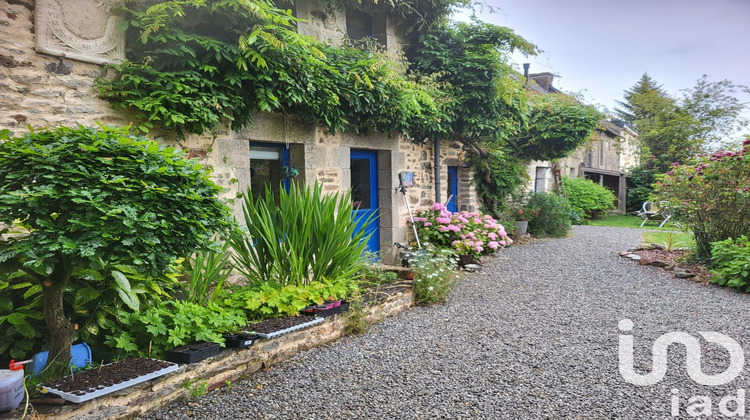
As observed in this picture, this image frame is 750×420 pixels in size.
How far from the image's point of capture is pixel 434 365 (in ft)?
11.4

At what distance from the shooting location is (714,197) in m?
7.07

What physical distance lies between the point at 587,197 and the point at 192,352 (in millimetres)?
17657

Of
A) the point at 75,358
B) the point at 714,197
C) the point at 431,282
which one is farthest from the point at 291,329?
the point at 714,197

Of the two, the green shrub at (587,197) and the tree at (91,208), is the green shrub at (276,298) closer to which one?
the tree at (91,208)

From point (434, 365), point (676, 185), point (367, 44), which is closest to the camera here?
point (434, 365)

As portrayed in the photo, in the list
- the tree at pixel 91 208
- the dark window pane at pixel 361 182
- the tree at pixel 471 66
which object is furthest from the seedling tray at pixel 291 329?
the tree at pixel 471 66

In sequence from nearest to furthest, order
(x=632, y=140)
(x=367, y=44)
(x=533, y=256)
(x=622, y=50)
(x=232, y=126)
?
(x=622, y=50) < (x=232, y=126) < (x=367, y=44) < (x=533, y=256) < (x=632, y=140)

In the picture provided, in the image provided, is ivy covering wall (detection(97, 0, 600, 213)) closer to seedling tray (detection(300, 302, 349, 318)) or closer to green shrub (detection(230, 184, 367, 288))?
green shrub (detection(230, 184, 367, 288))

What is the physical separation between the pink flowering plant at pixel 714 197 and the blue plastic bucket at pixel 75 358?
8082 mm

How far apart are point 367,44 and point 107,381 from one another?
5.77 m

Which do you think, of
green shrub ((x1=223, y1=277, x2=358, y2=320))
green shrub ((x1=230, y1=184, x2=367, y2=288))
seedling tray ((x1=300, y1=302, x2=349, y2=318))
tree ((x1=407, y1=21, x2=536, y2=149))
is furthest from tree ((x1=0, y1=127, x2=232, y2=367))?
tree ((x1=407, y1=21, x2=536, y2=149))

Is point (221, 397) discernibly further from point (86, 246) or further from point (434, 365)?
point (434, 365)

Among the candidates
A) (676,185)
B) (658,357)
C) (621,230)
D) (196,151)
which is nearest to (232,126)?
(196,151)

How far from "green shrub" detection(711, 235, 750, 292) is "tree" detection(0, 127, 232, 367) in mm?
6476
